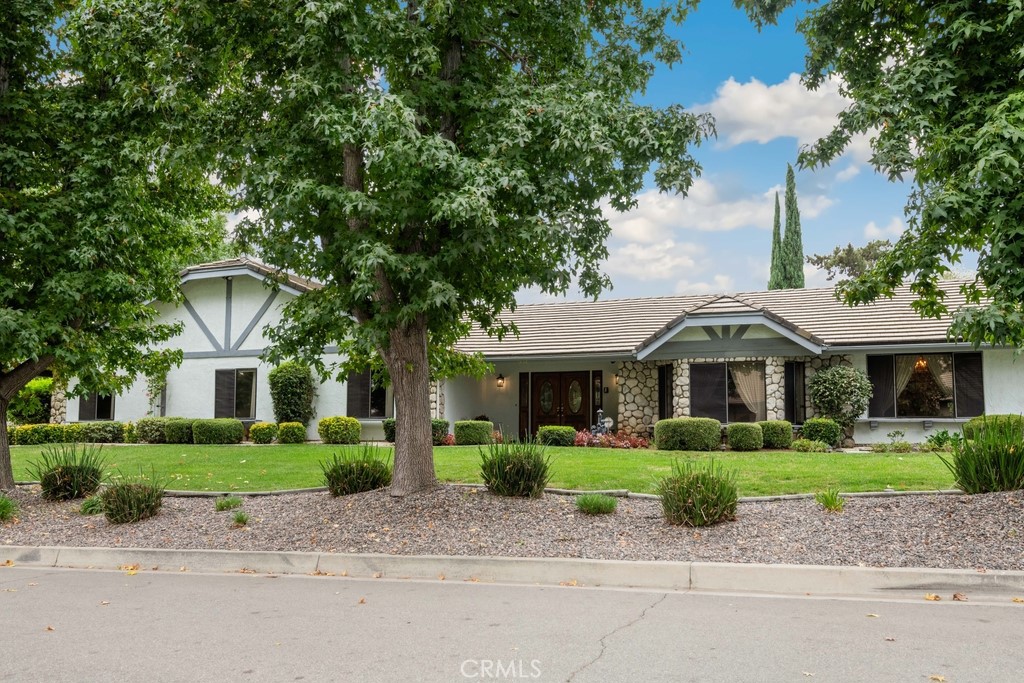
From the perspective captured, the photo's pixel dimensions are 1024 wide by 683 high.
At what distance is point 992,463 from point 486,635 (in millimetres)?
6597

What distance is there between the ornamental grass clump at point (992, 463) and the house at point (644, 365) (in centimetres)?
1034

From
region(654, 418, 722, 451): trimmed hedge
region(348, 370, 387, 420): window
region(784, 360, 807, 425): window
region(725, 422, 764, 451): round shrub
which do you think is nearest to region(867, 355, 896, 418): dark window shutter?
region(784, 360, 807, 425): window

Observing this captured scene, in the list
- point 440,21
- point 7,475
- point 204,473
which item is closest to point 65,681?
point 440,21

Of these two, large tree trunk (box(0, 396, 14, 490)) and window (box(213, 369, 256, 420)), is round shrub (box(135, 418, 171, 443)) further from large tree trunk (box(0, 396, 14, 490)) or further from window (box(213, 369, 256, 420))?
large tree trunk (box(0, 396, 14, 490))

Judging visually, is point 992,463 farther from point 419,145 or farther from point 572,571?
point 419,145

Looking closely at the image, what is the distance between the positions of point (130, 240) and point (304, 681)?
31.2 feet

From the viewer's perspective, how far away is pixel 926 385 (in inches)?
791

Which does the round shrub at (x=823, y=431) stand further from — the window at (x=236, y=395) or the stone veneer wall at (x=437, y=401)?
the window at (x=236, y=395)

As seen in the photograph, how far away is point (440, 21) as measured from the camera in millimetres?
9500

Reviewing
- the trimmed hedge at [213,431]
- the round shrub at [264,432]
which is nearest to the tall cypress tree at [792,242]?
the round shrub at [264,432]

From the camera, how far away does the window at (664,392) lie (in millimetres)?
21781

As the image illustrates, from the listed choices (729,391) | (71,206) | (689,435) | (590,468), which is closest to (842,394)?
(729,391)

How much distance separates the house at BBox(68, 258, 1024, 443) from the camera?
65.4 feet

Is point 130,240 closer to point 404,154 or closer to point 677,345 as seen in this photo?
point 404,154
